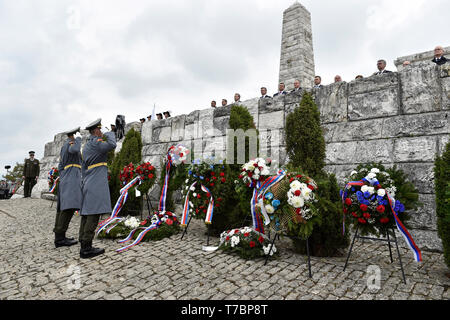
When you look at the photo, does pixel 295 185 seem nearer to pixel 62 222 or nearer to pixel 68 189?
pixel 68 189

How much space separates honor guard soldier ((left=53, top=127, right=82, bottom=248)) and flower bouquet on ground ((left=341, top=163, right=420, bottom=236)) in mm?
4648

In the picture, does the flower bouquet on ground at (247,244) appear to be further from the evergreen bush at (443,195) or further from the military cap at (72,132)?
the military cap at (72,132)

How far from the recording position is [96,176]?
15.3 ft

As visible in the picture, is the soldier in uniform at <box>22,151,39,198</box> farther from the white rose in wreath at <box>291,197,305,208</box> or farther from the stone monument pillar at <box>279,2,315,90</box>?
the white rose in wreath at <box>291,197,305,208</box>

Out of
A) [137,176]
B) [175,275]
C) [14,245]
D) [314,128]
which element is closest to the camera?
[175,275]

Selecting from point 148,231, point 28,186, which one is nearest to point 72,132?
point 148,231

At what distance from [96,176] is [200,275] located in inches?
Answer: 98.7

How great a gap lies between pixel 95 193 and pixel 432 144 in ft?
19.5

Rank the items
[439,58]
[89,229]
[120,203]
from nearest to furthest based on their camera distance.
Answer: [89,229]
[439,58]
[120,203]

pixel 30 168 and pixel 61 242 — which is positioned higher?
pixel 30 168

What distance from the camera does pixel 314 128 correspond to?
14.7 ft
